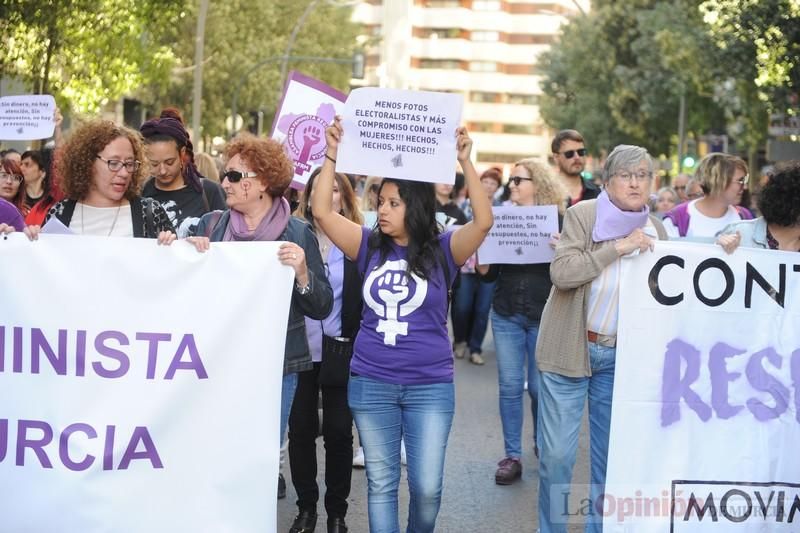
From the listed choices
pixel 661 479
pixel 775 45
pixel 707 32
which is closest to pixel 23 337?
pixel 661 479

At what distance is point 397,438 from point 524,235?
2.83 meters

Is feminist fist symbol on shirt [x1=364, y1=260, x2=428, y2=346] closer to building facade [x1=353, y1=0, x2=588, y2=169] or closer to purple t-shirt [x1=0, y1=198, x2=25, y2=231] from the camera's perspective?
purple t-shirt [x1=0, y1=198, x2=25, y2=231]

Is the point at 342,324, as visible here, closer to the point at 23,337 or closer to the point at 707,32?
the point at 23,337

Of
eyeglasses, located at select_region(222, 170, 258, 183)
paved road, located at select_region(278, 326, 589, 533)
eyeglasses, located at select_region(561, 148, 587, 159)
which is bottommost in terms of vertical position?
paved road, located at select_region(278, 326, 589, 533)

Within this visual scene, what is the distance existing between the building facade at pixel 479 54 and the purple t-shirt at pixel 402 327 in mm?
100122

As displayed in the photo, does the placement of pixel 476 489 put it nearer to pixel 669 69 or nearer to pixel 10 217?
pixel 10 217

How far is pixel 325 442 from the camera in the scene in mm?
6266

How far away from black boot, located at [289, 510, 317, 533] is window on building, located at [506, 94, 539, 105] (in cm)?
10641

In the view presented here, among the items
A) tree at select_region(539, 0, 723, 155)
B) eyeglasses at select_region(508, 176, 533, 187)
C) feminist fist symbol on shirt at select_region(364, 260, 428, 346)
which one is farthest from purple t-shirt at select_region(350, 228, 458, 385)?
tree at select_region(539, 0, 723, 155)

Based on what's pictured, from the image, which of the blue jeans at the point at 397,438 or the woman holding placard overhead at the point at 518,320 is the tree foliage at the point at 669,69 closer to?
the woman holding placard overhead at the point at 518,320

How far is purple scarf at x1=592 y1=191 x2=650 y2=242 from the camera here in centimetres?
541

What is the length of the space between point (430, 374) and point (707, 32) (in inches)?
760

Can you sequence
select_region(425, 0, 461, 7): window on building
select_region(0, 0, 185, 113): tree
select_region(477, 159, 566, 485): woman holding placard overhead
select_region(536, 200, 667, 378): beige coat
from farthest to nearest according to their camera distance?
select_region(425, 0, 461, 7): window on building → select_region(0, 0, 185, 113): tree → select_region(477, 159, 566, 485): woman holding placard overhead → select_region(536, 200, 667, 378): beige coat

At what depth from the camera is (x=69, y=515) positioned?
4.85m
